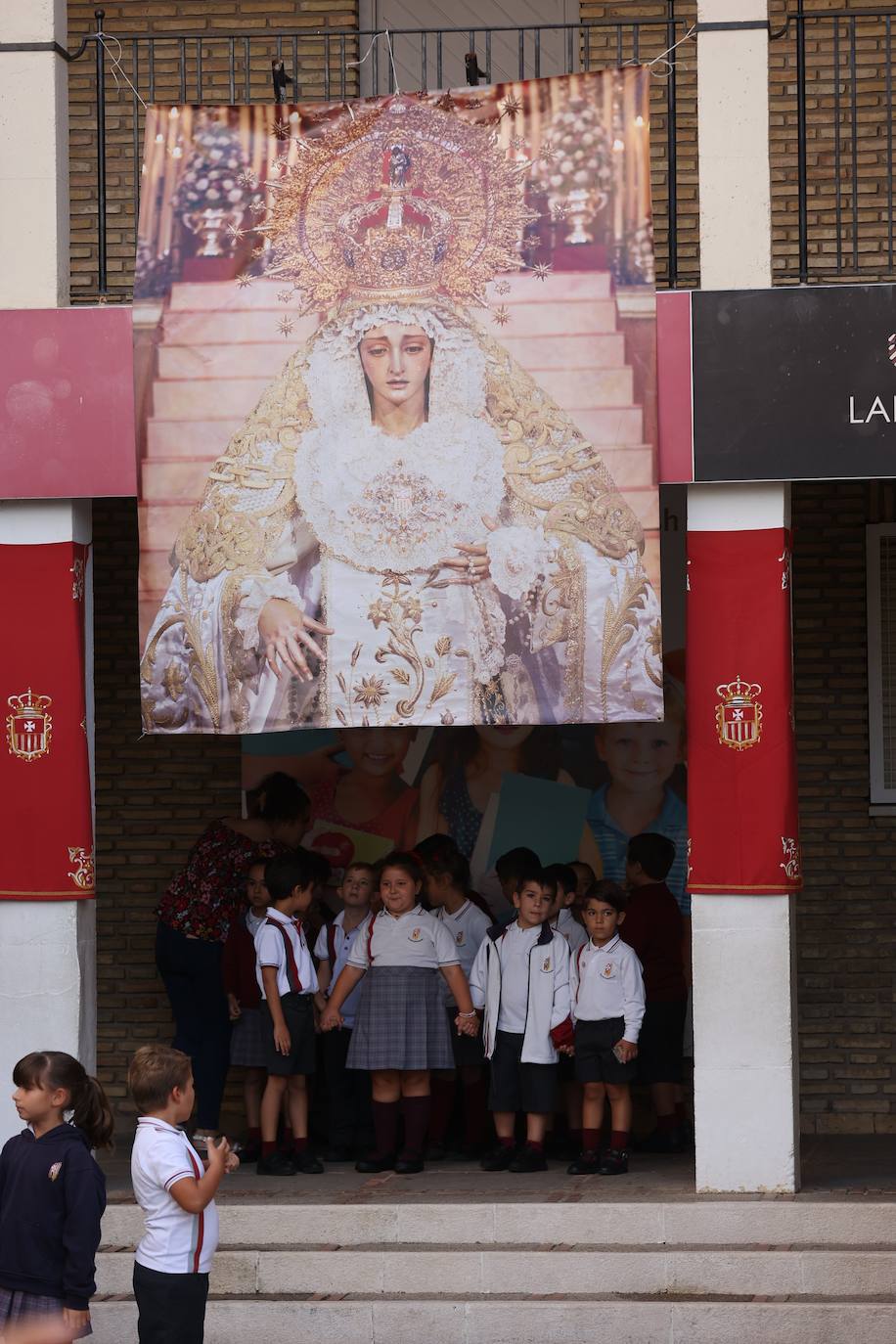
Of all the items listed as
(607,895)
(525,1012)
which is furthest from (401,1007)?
(607,895)

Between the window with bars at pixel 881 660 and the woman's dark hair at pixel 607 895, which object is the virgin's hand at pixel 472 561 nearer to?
the woman's dark hair at pixel 607 895

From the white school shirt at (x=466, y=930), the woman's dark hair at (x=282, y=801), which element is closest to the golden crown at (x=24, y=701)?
the woman's dark hair at (x=282, y=801)

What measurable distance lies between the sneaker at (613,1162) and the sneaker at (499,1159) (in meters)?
0.54

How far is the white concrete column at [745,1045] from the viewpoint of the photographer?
8.51 meters

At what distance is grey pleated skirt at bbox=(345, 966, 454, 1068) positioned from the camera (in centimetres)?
930

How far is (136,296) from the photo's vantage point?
8867 mm

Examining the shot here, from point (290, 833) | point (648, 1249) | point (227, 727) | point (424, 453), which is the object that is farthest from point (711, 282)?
point (648, 1249)

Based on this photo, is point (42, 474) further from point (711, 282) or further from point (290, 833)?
point (711, 282)

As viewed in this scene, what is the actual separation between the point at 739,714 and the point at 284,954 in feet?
8.27

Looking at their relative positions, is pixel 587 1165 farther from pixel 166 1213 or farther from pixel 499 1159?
pixel 166 1213

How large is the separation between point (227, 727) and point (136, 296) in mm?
2088

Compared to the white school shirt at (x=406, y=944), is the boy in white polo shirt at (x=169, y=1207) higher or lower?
lower

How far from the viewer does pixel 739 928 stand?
8602mm

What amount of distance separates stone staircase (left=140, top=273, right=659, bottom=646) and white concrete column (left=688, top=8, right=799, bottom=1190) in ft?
2.06
